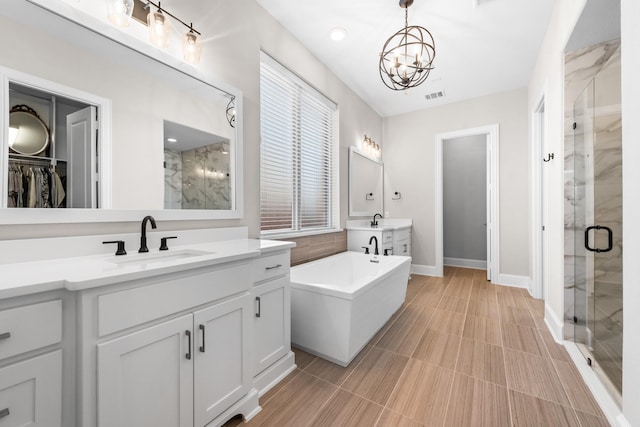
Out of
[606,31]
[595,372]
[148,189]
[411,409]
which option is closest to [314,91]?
[148,189]

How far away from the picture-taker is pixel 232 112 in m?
2.05

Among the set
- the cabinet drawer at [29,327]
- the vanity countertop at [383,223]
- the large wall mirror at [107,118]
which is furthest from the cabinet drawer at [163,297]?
the vanity countertop at [383,223]

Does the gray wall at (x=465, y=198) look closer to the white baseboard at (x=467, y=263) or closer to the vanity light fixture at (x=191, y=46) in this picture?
the white baseboard at (x=467, y=263)

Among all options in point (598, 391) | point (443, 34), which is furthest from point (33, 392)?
point (443, 34)

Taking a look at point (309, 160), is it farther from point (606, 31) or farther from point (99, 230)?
point (606, 31)

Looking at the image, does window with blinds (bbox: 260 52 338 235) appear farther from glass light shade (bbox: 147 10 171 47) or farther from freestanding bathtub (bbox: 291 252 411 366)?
glass light shade (bbox: 147 10 171 47)

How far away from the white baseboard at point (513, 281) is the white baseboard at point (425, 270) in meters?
0.82

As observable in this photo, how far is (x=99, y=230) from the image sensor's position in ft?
4.51

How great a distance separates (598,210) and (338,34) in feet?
8.72

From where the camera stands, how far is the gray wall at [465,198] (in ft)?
17.1

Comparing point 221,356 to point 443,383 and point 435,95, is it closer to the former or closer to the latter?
point 443,383

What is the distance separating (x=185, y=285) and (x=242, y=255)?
1.01 feet

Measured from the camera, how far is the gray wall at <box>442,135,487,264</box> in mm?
5215

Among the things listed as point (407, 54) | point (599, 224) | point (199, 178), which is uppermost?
point (407, 54)
